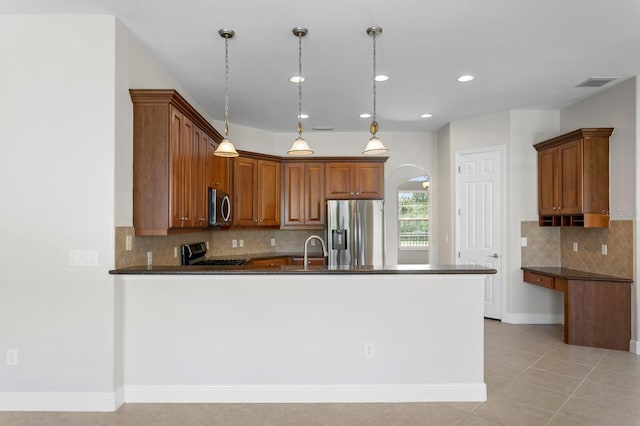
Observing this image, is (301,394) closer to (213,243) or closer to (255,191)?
(213,243)

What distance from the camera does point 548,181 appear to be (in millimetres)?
5102

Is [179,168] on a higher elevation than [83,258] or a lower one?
higher

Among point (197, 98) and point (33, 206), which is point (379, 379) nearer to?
point (33, 206)

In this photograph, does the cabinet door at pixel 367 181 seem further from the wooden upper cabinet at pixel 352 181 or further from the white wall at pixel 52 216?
the white wall at pixel 52 216

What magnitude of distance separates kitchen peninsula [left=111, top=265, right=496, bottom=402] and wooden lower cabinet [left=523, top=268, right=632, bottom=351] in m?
2.05

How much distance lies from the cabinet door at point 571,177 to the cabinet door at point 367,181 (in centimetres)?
244

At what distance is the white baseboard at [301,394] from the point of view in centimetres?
302

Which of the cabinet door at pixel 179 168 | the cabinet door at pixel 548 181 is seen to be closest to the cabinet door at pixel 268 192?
the cabinet door at pixel 179 168

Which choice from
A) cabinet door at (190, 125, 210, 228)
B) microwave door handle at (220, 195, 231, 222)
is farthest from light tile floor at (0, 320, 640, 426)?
microwave door handle at (220, 195, 231, 222)

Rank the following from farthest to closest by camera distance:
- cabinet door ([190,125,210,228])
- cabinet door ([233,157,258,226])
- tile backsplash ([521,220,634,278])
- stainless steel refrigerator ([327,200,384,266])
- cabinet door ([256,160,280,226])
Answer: cabinet door ([256,160,280,226]), stainless steel refrigerator ([327,200,384,266]), cabinet door ([233,157,258,226]), tile backsplash ([521,220,634,278]), cabinet door ([190,125,210,228])

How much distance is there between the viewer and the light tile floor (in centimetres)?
272

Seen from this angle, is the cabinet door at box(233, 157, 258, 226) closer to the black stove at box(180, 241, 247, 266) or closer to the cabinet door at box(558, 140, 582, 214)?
the black stove at box(180, 241, 247, 266)

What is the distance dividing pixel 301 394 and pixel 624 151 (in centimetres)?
413

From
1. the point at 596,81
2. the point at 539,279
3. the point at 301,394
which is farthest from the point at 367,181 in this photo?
the point at 301,394
